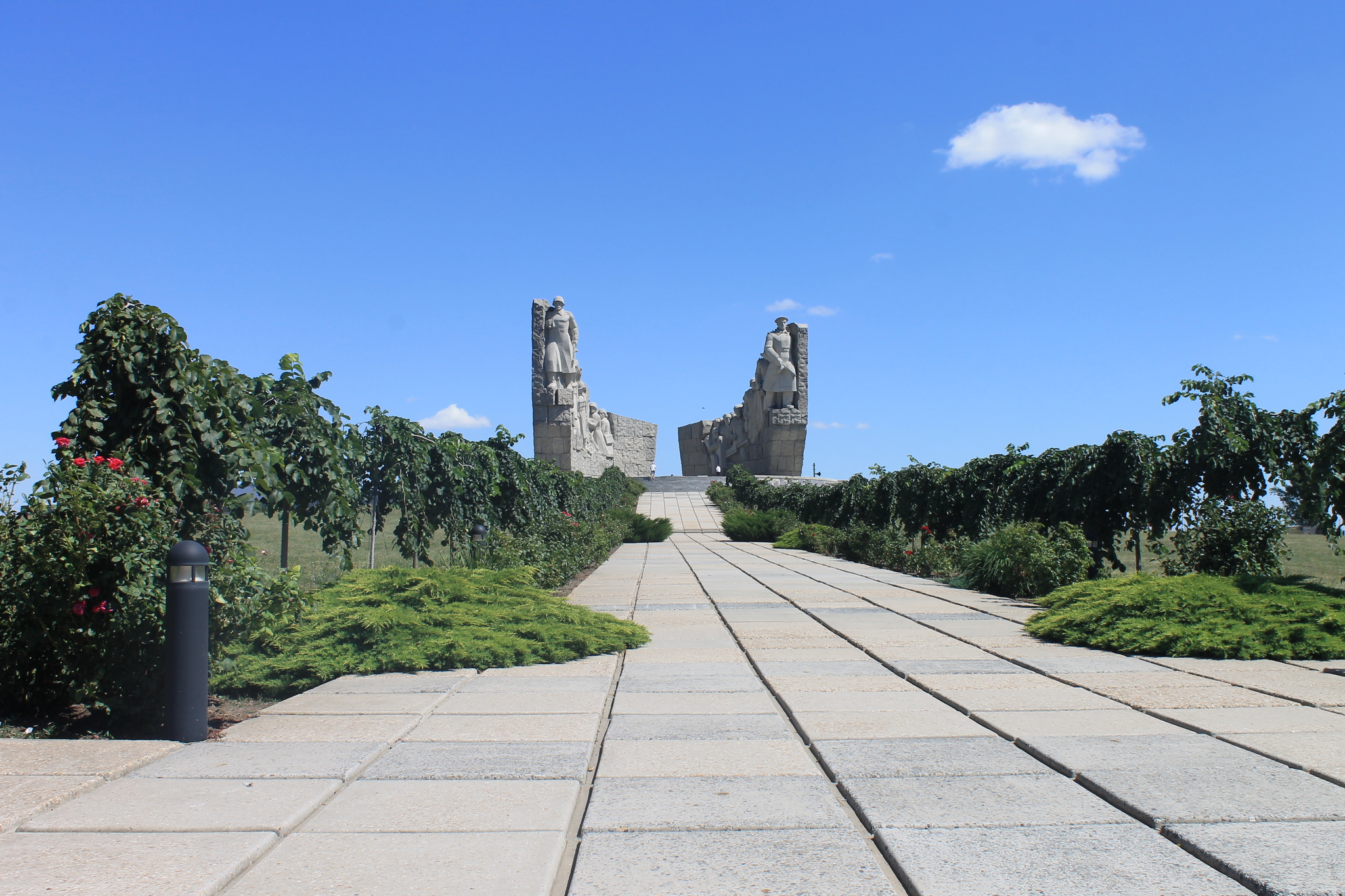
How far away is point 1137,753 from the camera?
3.34 meters

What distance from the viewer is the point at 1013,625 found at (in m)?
6.96

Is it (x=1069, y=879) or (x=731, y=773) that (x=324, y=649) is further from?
(x=1069, y=879)

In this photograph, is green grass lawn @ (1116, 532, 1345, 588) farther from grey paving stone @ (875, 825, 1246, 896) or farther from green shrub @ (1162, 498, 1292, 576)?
grey paving stone @ (875, 825, 1246, 896)

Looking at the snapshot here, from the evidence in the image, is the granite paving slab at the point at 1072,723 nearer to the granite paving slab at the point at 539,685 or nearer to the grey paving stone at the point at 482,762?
the grey paving stone at the point at 482,762

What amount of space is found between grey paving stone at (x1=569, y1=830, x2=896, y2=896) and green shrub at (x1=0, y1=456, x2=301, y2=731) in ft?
7.76

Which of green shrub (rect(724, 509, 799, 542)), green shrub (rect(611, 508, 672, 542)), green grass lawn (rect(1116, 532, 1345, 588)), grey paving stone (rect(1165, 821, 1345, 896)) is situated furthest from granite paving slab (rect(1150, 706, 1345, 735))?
green shrub (rect(724, 509, 799, 542))

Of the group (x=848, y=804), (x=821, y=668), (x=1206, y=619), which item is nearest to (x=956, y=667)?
(x=821, y=668)

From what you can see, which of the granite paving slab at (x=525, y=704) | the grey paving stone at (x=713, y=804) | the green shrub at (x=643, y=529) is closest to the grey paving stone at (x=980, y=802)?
the grey paving stone at (x=713, y=804)

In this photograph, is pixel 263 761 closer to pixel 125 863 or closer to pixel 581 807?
pixel 125 863

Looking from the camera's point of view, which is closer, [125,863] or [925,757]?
[125,863]

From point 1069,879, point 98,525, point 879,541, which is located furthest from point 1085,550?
point 98,525

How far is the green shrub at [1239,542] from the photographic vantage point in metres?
7.61

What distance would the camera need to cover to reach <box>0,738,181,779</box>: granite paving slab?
301 centimetres

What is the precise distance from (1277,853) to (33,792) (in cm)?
351
